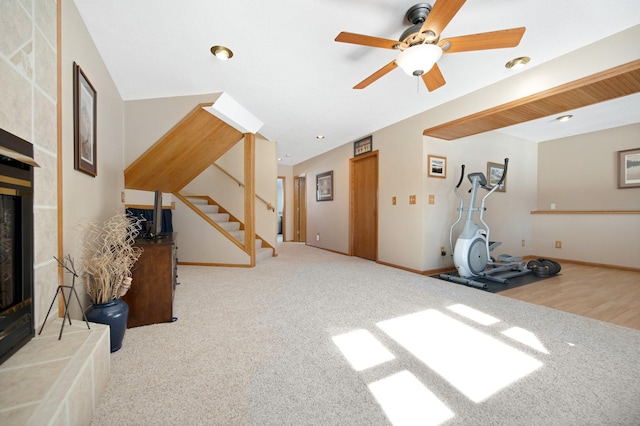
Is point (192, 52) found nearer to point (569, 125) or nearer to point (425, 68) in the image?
point (425, 68)

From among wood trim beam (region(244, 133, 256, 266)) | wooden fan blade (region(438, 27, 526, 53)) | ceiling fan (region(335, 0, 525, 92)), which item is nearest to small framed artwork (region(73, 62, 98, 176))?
ceiling fan (region(335, 0, 525, 92))

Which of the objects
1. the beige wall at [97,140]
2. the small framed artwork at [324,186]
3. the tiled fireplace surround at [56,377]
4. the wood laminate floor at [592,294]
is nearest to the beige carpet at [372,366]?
the tiled fireplace surround at [56,377]

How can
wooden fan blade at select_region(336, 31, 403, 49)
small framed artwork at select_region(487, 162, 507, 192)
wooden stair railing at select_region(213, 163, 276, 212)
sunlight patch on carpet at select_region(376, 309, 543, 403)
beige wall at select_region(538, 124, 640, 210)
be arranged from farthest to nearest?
wooden stair railing at select_region(213, 163, 276, 212) < small framed artwork at select_region(487, 162, 507, 192) < beige wall at select_region(538, 124, 640, 210) < wooden fan blade at select_region(336, 31, 403, 49) < sunlight patch on carpet at select_region(376, 309, 543, 403)

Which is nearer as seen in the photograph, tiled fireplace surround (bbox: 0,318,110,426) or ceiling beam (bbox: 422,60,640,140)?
tiled fireplace surround (bbox: 0,318,110,426)

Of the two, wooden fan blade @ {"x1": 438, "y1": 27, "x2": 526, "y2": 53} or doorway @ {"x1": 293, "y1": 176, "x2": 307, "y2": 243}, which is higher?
wooden fan blade @ {"x1": 438, "y1": 27, "x2": 526, "y2": 53}

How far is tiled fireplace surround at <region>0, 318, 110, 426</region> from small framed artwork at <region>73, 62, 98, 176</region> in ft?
3.91

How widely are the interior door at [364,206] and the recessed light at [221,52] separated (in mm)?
2997

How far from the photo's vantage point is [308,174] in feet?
22.7

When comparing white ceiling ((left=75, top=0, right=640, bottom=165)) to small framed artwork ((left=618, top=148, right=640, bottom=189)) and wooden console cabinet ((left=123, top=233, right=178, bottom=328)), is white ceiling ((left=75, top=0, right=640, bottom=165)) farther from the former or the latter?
wooden console cabinet ((left=123, top=233, right=178, bottom=328))

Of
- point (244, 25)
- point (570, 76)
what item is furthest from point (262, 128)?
point (570, 76)

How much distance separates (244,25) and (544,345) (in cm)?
323

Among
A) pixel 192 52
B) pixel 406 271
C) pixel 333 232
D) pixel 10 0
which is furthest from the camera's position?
pixel 333 232

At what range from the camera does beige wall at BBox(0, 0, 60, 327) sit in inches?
41.6

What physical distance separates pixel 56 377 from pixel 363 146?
4793mm
